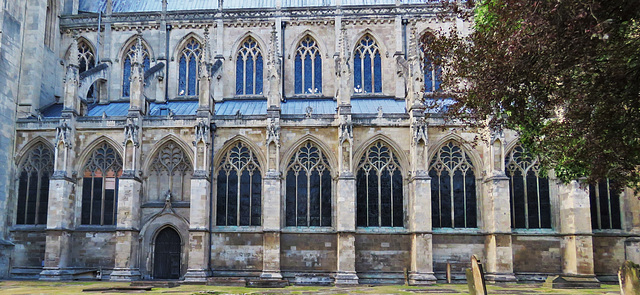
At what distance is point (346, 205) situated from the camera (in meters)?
29.1

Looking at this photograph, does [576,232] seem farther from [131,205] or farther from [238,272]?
[131,205]

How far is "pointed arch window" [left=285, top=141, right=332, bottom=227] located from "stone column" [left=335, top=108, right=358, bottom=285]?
1265 mm

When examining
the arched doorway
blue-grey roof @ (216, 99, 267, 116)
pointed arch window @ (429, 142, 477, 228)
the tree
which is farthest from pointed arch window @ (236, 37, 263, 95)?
the tree

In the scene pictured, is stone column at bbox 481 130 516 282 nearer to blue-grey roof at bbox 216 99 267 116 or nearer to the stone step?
the stone step

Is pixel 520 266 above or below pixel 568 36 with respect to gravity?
below

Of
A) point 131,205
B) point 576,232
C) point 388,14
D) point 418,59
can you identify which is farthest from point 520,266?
point 131,205

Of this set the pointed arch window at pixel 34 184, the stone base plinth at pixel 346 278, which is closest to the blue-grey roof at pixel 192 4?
the pointed arch window at pixel 34 184

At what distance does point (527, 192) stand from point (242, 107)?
16.5 meters

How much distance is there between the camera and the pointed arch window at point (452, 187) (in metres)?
30.1

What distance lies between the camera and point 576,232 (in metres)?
28.2

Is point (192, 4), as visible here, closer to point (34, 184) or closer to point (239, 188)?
point (239, 188)

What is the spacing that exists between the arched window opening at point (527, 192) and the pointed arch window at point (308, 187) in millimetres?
9546

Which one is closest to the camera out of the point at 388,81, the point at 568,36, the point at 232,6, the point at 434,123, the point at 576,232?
the point at 568,36

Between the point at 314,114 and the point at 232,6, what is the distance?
12.6 meters
